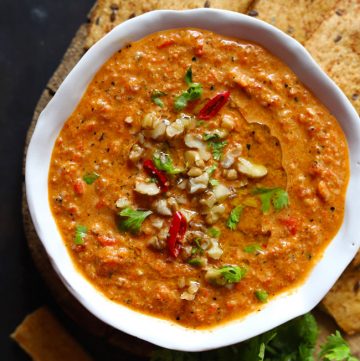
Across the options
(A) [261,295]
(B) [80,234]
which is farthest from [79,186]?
(A) [261,295]

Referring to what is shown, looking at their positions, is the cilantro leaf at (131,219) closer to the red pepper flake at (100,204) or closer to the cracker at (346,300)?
the red pepper flake at (100,204)

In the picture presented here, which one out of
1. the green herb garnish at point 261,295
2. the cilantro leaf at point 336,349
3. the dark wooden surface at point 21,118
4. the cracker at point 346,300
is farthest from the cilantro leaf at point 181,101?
the cilantro leaf at point 336,349

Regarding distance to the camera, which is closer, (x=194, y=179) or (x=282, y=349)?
(x=194, y=179)

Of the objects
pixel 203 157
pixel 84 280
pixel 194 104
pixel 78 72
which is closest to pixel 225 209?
pixel 203 157

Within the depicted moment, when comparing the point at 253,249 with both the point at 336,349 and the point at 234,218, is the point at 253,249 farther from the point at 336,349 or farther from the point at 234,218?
the point at 336,349

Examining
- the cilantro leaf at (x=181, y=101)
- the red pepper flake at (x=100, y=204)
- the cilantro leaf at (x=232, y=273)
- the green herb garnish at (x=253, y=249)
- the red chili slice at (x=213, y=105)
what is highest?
the red chili slice at (x=213, y=105)
